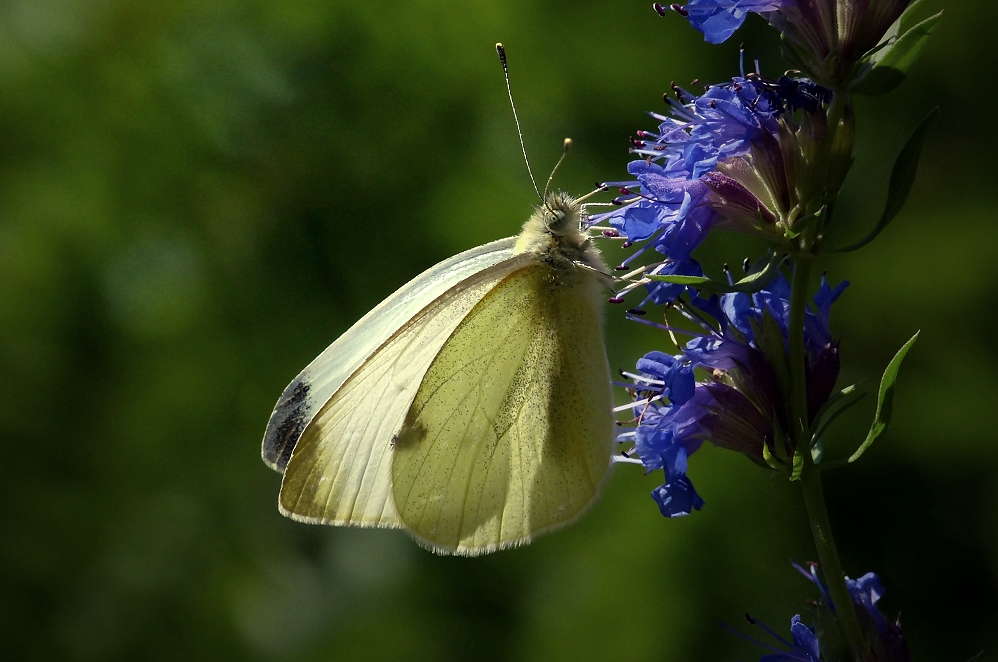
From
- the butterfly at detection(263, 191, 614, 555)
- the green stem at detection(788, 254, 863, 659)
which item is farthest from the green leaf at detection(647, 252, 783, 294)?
the butterfly at detection(263, 191, 614, 555)

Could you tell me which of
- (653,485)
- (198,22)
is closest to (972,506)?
(653,485)

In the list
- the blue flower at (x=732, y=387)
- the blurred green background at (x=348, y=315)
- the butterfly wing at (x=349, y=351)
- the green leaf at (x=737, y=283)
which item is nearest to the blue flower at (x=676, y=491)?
the blue flower at (x=732, y=387)

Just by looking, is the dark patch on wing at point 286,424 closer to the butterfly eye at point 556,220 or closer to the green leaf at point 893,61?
the butterfly eye at point 556,220

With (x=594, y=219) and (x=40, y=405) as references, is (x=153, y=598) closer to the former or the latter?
(x=40, y=405)

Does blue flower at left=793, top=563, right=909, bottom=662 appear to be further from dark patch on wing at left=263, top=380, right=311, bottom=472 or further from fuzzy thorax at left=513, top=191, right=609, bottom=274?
dark patch on wing at left=263, top=380, right=311, bottom=472

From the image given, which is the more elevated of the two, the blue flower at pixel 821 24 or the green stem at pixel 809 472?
the blue flower at pixel 821 24

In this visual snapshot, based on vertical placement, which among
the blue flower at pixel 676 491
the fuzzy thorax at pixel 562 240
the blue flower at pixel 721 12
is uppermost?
the blue flower at pixel 721 12
